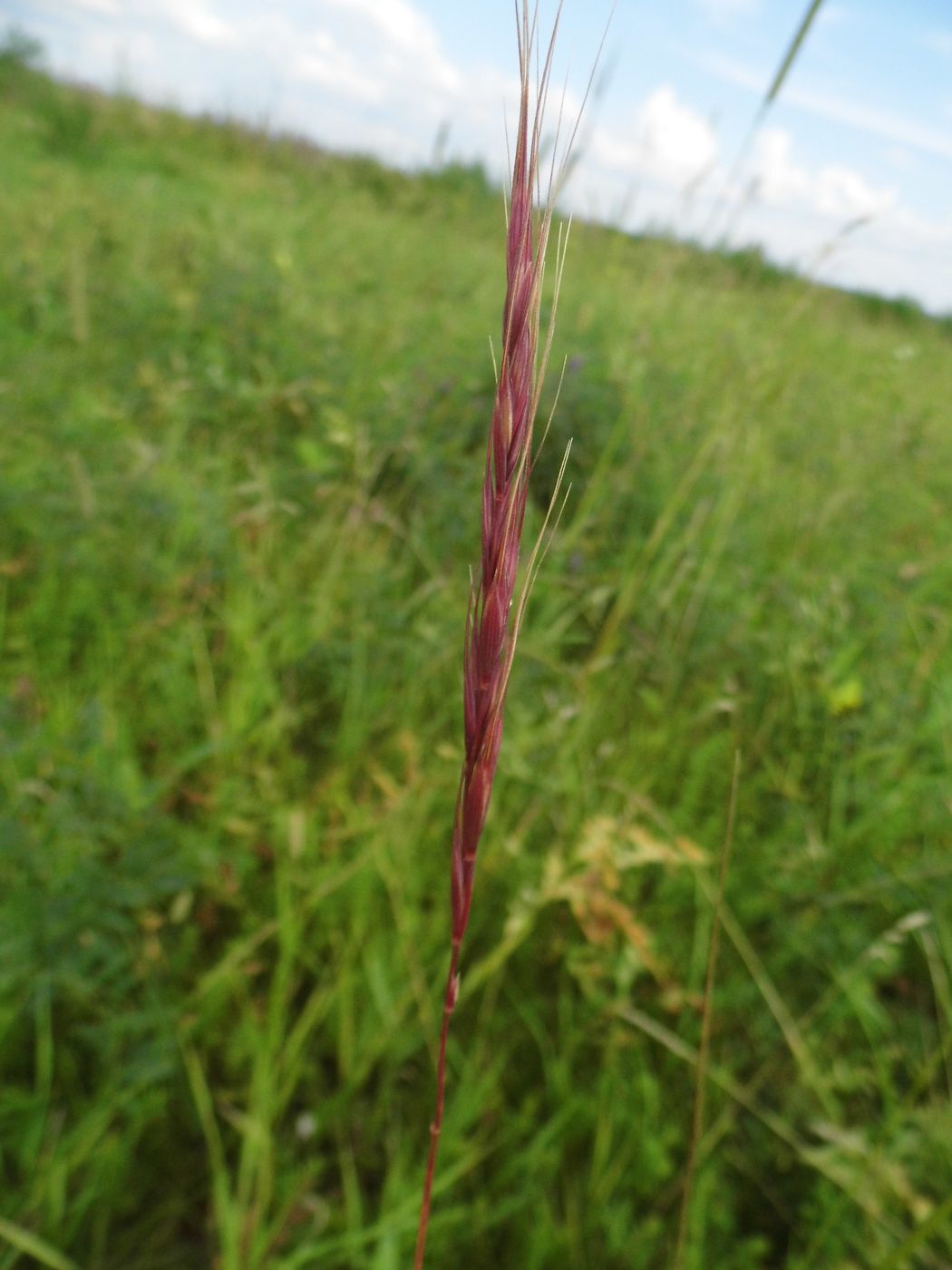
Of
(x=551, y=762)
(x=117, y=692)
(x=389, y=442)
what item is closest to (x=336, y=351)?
(x=389, y=442)

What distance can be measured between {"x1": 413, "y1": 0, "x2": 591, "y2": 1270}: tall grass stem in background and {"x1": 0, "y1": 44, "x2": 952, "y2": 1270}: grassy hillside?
0.72 meters

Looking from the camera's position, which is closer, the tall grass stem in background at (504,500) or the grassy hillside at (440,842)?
the tall grass stem in background at (504,500)

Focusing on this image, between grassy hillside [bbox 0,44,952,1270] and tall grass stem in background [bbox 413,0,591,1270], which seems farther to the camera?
grassy hillside [bbox 0,44,952,1270]

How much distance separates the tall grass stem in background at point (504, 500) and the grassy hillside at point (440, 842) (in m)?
0.72

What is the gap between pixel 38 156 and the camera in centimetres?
631

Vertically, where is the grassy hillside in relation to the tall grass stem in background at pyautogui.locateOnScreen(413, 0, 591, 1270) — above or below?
below

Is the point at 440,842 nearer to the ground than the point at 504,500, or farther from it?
nearer to the ground

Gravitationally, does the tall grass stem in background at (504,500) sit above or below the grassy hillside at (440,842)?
above

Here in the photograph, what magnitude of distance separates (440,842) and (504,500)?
4.08 feet

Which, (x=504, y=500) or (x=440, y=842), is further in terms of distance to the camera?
(x=440, y=842)

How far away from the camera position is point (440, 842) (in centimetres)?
158

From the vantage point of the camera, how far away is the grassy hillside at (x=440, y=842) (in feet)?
3.71

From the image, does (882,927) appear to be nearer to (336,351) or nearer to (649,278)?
(649,278)

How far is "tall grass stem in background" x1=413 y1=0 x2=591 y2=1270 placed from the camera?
1.28 ft
